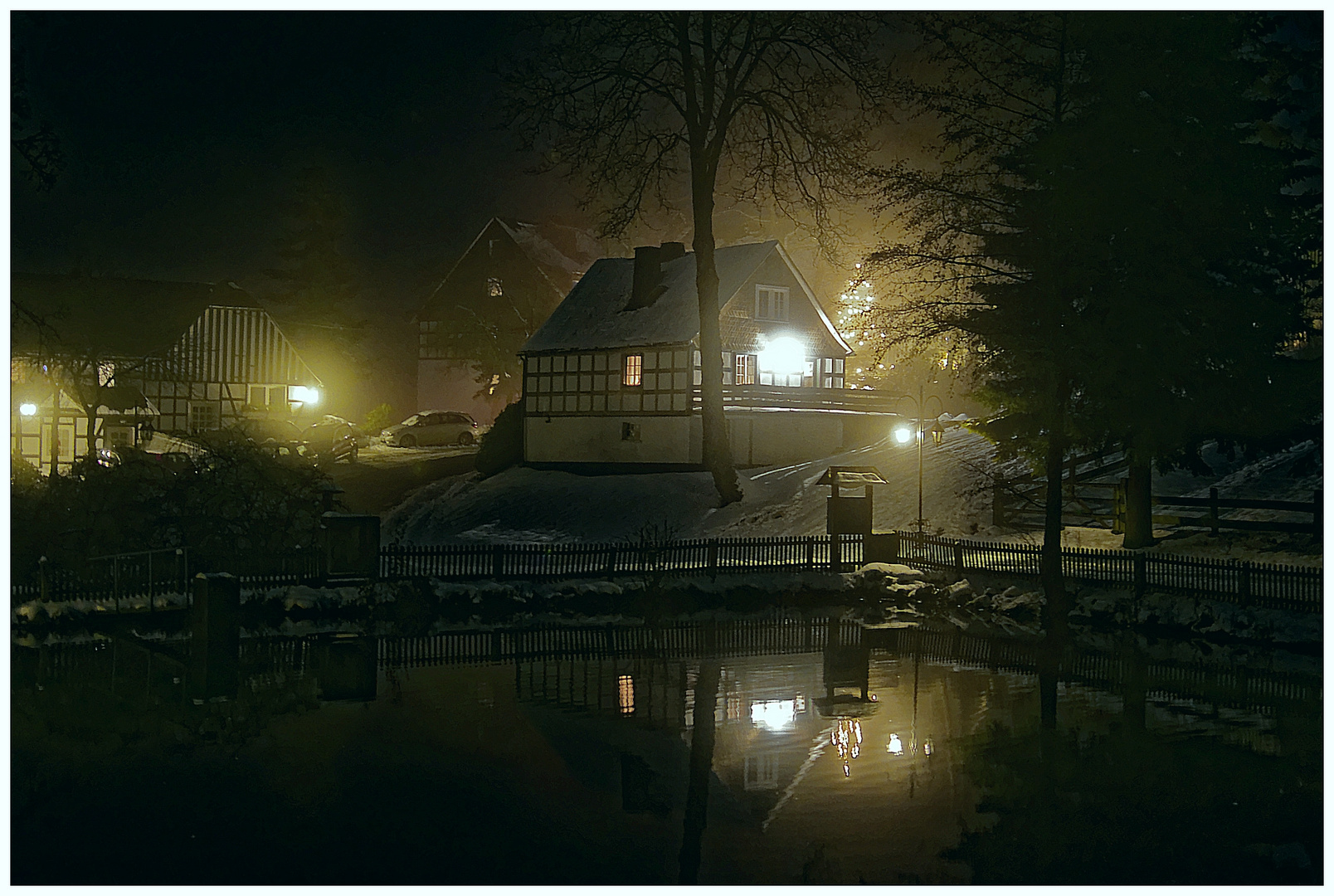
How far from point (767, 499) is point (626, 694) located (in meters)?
19.4

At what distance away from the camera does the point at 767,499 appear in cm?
3522

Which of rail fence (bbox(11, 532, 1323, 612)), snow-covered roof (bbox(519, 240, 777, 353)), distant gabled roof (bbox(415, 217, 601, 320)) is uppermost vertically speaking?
distant gabled roof (bbox(415, 217, 601, 320))

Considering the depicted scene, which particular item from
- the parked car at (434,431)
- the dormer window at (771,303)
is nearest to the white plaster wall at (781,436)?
the dormer window at (771,303)

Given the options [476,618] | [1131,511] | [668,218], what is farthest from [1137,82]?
[668,218]

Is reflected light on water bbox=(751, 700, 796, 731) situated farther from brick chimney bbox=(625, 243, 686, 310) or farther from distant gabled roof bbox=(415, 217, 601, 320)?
distant gabled roof bbox=(415, 217, 601, 320)

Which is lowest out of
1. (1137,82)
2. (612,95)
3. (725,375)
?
(725,375)

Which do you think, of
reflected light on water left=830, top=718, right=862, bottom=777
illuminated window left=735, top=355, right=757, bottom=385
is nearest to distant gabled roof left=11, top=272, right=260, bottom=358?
illuminated window left=735, top=355, right=757, bottom=385

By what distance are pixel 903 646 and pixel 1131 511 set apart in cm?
894

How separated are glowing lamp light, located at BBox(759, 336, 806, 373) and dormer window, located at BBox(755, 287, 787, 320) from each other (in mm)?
903

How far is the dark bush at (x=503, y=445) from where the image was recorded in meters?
44.5

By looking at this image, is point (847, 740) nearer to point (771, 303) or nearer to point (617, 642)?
point (617, 642)

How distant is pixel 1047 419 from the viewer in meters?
23.2

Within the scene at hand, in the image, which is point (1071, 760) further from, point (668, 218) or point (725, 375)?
point (668, 218)

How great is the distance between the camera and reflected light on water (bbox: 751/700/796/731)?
1424 cm
